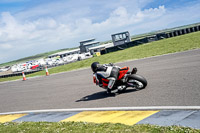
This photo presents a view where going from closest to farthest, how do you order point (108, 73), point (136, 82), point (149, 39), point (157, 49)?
point (136, 82), point (108, 73), point (157, 49), point (149, 39)

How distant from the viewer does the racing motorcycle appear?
8.01 metres

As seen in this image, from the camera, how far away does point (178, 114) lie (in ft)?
16.5

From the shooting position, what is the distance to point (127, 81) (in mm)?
8125

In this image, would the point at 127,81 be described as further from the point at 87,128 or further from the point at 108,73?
the point at 87,128

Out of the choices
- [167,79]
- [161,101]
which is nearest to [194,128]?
[161,101]

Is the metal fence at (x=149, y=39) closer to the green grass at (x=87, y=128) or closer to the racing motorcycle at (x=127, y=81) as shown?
the racing motorcycle at (x=127, y=81)

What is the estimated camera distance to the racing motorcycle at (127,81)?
8.01m

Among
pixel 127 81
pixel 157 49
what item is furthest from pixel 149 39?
pixel 127 81

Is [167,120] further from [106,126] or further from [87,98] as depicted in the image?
[87,98]

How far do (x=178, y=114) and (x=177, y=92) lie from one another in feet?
6.33

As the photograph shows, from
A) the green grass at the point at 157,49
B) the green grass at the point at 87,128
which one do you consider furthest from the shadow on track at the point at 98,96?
the green grass at the point at 157,49

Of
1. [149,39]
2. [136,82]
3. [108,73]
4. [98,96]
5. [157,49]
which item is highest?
[149,39]

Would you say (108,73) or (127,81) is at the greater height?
(108,73)

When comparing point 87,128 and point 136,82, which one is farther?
point 136,82
